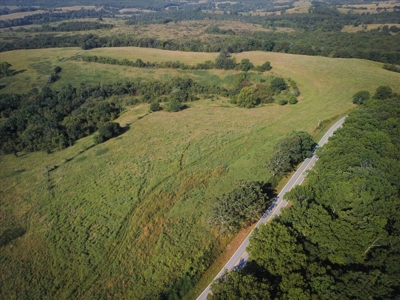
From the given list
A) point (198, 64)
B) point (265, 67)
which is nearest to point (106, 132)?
point (198, 64)

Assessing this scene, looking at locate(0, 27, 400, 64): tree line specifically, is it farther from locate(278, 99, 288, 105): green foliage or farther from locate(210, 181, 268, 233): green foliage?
locate(210, 181, 268, 233): green foliage

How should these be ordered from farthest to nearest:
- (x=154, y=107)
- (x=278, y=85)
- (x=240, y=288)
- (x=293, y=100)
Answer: (x=278, y=85), (x=154, y=107), (x=293, y=100), (x=240, y=288)

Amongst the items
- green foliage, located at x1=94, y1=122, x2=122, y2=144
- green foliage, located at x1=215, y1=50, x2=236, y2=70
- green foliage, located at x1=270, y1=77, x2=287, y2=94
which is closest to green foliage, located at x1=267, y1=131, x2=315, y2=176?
green foliage, located at x1=94, y1=122, x2=122, y2=144

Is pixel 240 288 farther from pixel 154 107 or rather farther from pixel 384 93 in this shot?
pixel 384 93

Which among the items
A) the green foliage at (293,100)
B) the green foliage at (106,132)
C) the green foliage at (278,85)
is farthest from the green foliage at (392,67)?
the green foliage at (106,132)

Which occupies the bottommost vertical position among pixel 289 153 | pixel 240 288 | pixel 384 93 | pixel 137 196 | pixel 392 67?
pixel 137 196

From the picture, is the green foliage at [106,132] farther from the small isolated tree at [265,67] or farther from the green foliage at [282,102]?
the small isolated tree at [265,67]
